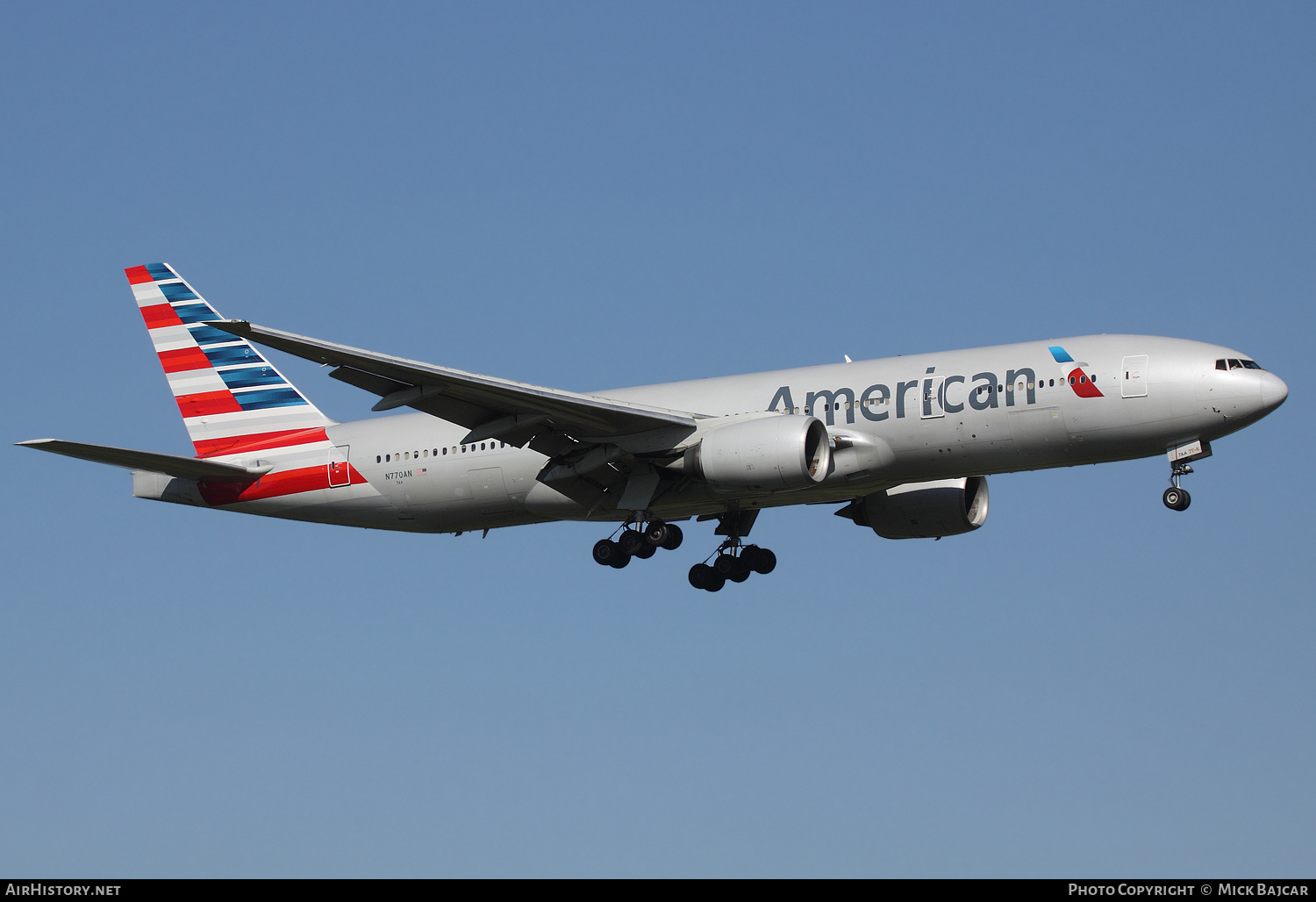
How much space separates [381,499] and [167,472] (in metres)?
5.54

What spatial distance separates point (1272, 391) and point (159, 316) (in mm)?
29386

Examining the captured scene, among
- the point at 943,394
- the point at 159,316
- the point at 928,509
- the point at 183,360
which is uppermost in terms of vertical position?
the point at 159,316

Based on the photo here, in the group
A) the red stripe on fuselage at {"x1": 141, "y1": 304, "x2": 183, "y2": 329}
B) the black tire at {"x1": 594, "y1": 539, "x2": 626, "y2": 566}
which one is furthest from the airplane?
the red stripe on fuselage at {"x1": 141, "y1": 304, "x2": 183, "y2": 329}

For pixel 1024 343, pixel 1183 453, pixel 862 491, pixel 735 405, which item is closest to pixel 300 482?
pixel 735 405

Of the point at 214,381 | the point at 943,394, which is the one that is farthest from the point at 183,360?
the point at 943,394

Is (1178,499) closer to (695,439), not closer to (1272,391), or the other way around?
(1272,391)

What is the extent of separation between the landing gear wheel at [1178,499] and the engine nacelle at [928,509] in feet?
22.0

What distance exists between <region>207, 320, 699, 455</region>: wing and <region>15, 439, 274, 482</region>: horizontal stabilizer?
467cm

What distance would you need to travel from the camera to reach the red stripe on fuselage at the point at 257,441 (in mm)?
39750

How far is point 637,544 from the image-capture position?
35.9 m

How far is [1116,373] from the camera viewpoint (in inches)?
1270
